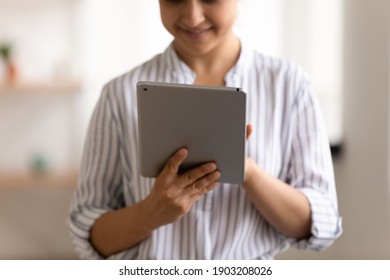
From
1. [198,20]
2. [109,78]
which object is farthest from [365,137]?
[198,20]

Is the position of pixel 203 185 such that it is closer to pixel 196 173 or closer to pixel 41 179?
pixel 196 173

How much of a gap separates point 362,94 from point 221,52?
34.0 inches

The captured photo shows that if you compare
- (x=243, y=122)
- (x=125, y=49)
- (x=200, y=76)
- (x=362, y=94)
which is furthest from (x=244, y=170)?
(x=125, y=49)

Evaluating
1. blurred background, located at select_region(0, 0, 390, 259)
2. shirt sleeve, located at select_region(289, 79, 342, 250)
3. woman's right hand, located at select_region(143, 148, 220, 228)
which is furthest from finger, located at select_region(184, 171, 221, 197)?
blurred background, located at select_region(0, 0, 390, 259)

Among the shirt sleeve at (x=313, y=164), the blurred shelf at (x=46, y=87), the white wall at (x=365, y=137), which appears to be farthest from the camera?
the blurred shelf at (x=46, y=87)

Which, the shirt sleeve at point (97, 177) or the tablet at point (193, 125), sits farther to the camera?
the shirt sleeve at point (97, 177)

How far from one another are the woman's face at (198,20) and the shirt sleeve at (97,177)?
0.14 meters

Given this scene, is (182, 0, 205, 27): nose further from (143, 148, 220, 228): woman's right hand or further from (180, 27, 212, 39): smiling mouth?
(143, 148, 220, 228): woman's right hand

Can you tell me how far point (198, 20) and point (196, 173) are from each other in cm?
18

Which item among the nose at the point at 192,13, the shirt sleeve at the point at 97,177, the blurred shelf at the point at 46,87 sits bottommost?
the shirt sleeve at the point at 97,177

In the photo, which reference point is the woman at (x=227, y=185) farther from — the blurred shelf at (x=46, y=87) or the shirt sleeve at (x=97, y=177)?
the blurred shelf at (x=46, y=87)

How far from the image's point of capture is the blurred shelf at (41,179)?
189 centimetres

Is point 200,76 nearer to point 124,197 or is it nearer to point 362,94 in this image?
point 124,197

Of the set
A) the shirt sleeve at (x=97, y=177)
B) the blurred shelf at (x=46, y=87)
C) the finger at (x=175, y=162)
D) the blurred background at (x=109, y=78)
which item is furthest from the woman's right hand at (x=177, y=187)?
the blurred shelf at (x=46, y=87)
